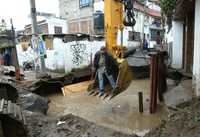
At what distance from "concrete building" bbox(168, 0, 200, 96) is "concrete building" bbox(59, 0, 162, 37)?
12936 millimetres

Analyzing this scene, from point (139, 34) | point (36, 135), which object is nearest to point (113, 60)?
point (36, 135)

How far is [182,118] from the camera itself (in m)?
5.20

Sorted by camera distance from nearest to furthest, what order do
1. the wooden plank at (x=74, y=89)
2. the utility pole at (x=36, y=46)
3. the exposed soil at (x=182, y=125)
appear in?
the exposed soil at (x=182, y=125)
the wooden plank at (x=74, y=89)
the utility pole at (x=36, y=46)

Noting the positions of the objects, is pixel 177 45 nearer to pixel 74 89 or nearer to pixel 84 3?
pixel 74 89

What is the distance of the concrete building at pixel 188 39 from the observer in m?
7.37

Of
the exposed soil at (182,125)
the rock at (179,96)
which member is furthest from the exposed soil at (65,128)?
the rock at (179,96)

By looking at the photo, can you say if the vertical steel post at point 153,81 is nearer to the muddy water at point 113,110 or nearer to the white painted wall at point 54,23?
the muddy water at point 113,110

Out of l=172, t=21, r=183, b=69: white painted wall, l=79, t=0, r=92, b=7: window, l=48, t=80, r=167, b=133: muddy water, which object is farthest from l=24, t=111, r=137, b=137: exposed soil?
l=79, t=0, r=92, b=7: window

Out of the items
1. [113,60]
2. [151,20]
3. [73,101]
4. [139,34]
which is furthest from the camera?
[151,20]

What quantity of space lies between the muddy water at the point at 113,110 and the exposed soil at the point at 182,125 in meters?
1.53

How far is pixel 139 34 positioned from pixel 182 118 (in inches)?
906

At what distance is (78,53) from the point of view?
46.4ft

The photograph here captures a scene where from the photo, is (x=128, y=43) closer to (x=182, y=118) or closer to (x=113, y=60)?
(x=113, y=60)

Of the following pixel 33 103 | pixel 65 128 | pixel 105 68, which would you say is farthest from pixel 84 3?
pixel 65 128
